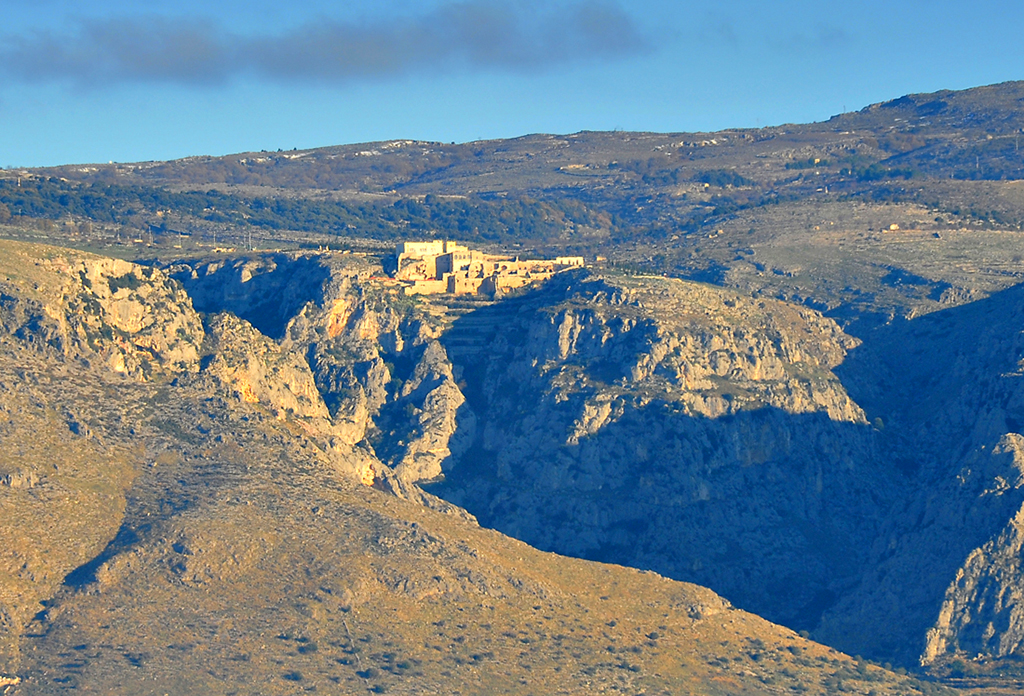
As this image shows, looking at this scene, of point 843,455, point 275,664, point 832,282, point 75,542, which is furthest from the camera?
point 832,282

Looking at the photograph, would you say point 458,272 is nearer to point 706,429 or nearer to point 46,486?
point 706,429

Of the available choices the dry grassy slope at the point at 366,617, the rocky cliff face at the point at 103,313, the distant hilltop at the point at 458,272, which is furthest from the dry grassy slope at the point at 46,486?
the distant hilltop at the point at 458,272

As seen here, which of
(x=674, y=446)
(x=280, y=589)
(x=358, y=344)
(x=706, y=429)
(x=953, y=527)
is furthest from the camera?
(x=358, y=344)

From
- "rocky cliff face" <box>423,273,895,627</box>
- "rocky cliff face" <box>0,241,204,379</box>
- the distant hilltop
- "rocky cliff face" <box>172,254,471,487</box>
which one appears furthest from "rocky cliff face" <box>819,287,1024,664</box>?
"rocky cliff face" <box>0,241,204,379</box>

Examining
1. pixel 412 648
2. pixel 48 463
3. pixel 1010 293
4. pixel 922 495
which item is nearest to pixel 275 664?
pixel 412 648

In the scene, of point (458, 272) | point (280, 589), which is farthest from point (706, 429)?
point (280, 589)

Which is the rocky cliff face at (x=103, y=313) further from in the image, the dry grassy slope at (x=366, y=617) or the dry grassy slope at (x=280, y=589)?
the dry grassy slope at (x=366, y=617)

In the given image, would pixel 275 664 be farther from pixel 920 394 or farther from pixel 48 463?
pixel 920 394
